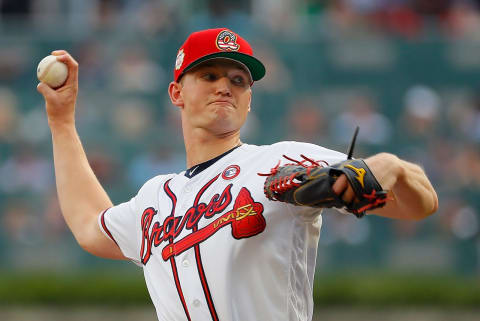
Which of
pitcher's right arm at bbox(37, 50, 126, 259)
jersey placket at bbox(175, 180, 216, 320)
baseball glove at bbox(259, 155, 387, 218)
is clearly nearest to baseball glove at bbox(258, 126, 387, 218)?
baseball glove at bbox(259, 155, 387, 218)

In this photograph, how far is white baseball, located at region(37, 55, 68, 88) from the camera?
161 inches

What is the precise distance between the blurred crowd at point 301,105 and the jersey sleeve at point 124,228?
16.3 ft

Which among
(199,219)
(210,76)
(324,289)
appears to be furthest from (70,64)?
(324,289)

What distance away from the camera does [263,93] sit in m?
9.96

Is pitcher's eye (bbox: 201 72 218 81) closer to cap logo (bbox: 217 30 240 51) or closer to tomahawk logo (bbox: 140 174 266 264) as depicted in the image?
cap logo (bbox: 217 30 240 51)

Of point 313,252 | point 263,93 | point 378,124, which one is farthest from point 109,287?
point 313,252

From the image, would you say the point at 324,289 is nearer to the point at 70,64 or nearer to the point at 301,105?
the point at 301,105

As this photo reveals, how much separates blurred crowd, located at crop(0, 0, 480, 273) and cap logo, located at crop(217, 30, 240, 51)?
5.23 meters

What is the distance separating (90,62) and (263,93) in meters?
A: 2.32

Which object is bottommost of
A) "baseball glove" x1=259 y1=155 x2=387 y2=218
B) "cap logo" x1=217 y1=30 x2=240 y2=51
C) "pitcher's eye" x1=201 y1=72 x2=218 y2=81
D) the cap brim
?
"baseball glove" x1=259 y1=155 x2=387 y2=218

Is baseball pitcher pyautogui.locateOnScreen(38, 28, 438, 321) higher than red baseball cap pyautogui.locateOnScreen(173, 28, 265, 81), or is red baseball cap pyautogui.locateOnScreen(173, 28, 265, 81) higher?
red baseball cap pyautogui.locateOnScreen(173, 28, 265, 81)

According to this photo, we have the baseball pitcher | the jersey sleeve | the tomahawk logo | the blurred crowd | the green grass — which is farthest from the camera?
the blurred crowd

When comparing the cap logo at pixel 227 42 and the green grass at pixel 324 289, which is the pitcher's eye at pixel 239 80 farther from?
the green grass at pixel 324 289

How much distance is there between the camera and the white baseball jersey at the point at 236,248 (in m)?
3.28
